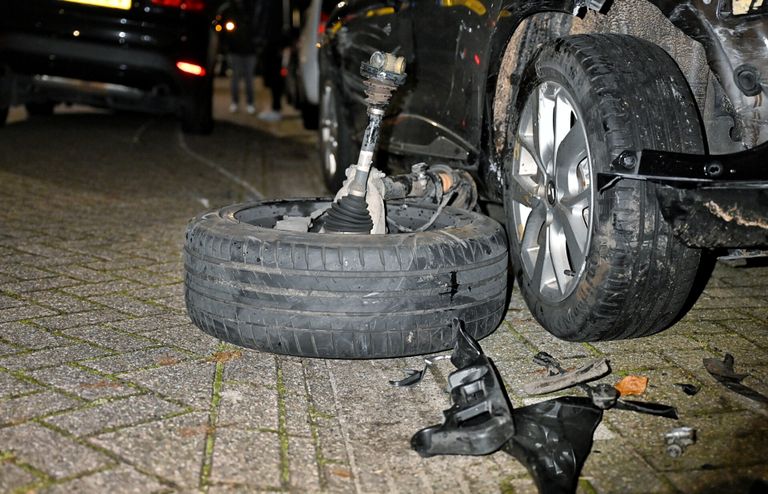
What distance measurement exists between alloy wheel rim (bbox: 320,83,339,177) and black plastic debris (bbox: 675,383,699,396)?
3.54 meters

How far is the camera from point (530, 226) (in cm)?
346

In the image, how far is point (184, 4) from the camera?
8.04 metres

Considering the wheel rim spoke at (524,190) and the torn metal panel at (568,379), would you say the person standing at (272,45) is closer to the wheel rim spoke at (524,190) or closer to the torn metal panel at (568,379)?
the wheel rim spoke at (524,190)

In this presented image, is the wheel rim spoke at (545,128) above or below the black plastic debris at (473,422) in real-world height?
above

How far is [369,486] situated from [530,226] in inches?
59.0

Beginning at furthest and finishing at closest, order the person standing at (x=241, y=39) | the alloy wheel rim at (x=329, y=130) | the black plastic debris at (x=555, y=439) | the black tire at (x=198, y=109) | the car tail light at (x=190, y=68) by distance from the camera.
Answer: the person standing at (x=241, y=39) → the black tire at (x=198, y=109) → the car tail light at (x=190, y=68) → the alloy wheel rim at (x=329, y=130) → the black plastic debris at (x=555, y=439)

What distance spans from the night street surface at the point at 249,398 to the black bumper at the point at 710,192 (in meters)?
0.54

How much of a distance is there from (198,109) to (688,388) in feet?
22.5

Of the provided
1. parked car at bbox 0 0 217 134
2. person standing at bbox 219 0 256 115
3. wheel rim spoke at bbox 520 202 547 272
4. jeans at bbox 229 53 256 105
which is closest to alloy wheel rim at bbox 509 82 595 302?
wheel rim spoke at bbox 520 202 547 272

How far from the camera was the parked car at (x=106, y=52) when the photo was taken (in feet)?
25.3

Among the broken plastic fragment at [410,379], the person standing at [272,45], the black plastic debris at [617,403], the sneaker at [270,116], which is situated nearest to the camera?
the black plastic debris at [617,403]

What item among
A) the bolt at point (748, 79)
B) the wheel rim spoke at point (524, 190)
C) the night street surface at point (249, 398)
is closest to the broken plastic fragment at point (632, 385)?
the night street surface at point (249, 398)

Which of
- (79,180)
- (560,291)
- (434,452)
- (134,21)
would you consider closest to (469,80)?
(560,291)

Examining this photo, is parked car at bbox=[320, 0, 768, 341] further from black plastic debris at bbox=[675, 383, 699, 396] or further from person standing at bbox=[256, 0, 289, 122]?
person standing at bbox=[256, 0, 289, 122]
